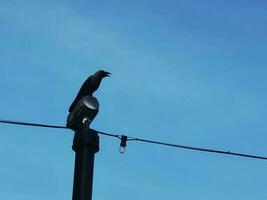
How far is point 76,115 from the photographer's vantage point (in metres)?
3.78

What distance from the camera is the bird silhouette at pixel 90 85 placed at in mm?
4254

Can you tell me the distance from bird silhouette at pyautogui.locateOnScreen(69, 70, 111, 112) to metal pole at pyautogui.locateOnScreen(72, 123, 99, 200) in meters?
0.56

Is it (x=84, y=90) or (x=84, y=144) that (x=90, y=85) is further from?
(x=84, y=144)

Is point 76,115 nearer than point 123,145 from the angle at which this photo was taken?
Yes

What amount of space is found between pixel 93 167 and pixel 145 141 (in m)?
0.58

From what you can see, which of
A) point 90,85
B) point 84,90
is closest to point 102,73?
point 90,85

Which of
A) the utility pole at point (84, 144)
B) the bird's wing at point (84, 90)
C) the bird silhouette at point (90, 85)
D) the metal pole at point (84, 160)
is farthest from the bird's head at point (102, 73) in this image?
the metal pole at point (84, 160)

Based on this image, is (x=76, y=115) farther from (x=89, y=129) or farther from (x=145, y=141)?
(x=145, y=141)

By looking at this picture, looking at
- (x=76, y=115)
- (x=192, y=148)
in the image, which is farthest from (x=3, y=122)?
(x=192, y=148)

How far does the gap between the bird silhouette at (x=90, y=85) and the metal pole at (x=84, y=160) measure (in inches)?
22.0

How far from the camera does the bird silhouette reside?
14.0 ft

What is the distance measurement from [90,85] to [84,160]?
1.07m

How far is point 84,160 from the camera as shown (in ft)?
11.6

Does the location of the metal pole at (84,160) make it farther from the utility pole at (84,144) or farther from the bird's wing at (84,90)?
the bird's wing at (84,90)
